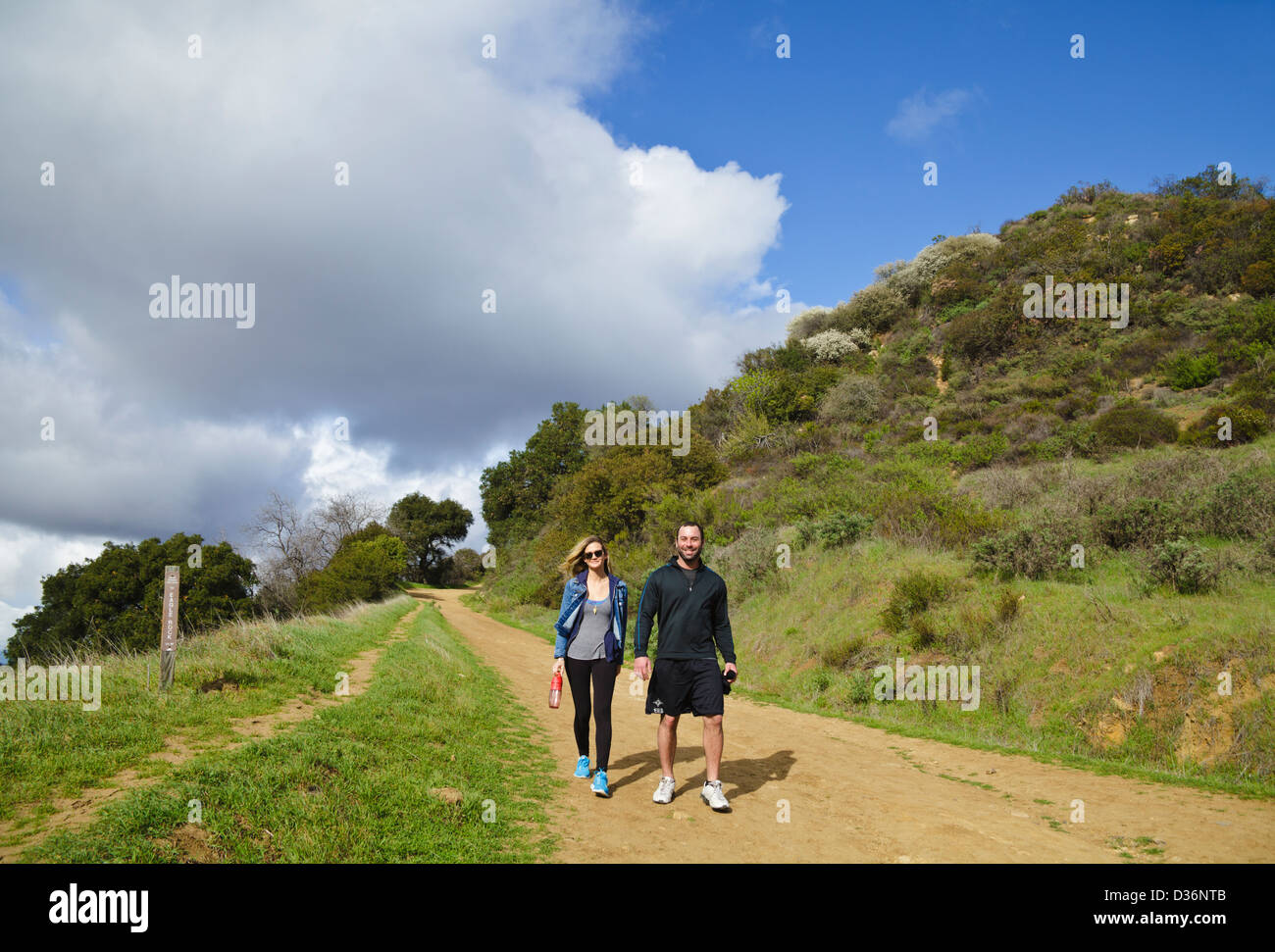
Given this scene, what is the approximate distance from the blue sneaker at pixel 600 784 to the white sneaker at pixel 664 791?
1.44 feet

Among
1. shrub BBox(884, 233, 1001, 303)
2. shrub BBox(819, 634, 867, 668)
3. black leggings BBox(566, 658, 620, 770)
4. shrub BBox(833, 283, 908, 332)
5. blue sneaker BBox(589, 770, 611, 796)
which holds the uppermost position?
shrub BBox(884, 233, 1001, 303)

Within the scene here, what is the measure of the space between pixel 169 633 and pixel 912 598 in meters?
11.9

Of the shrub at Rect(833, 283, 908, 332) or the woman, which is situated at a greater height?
the shrub at Rect(833, 283, 908, 332)

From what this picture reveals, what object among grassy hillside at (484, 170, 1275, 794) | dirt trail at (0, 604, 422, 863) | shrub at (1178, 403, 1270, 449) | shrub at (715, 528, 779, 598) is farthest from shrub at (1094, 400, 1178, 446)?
dirt trail at (0, 604, 422, 863)

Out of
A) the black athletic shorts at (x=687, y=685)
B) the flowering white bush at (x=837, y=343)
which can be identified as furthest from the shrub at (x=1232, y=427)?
the flowering white bush at (x=837, y=343)

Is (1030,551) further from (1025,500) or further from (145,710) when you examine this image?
(145,710)

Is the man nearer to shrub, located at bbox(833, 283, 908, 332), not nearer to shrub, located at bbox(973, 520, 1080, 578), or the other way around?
shrub, located at bbox(973, 520, 1080, 578)

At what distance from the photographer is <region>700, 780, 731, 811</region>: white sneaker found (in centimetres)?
516

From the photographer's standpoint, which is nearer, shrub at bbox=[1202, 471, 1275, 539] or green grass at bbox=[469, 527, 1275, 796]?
green grass at bbox=[469, 527, 1275, 796]

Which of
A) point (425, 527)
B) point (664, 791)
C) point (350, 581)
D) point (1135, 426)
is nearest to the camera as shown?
point (664, 791)

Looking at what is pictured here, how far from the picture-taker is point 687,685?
16.9ft

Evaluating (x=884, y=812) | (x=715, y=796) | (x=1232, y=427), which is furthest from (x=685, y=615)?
(x=1232, y=427)

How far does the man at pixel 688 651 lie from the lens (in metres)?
5.12
